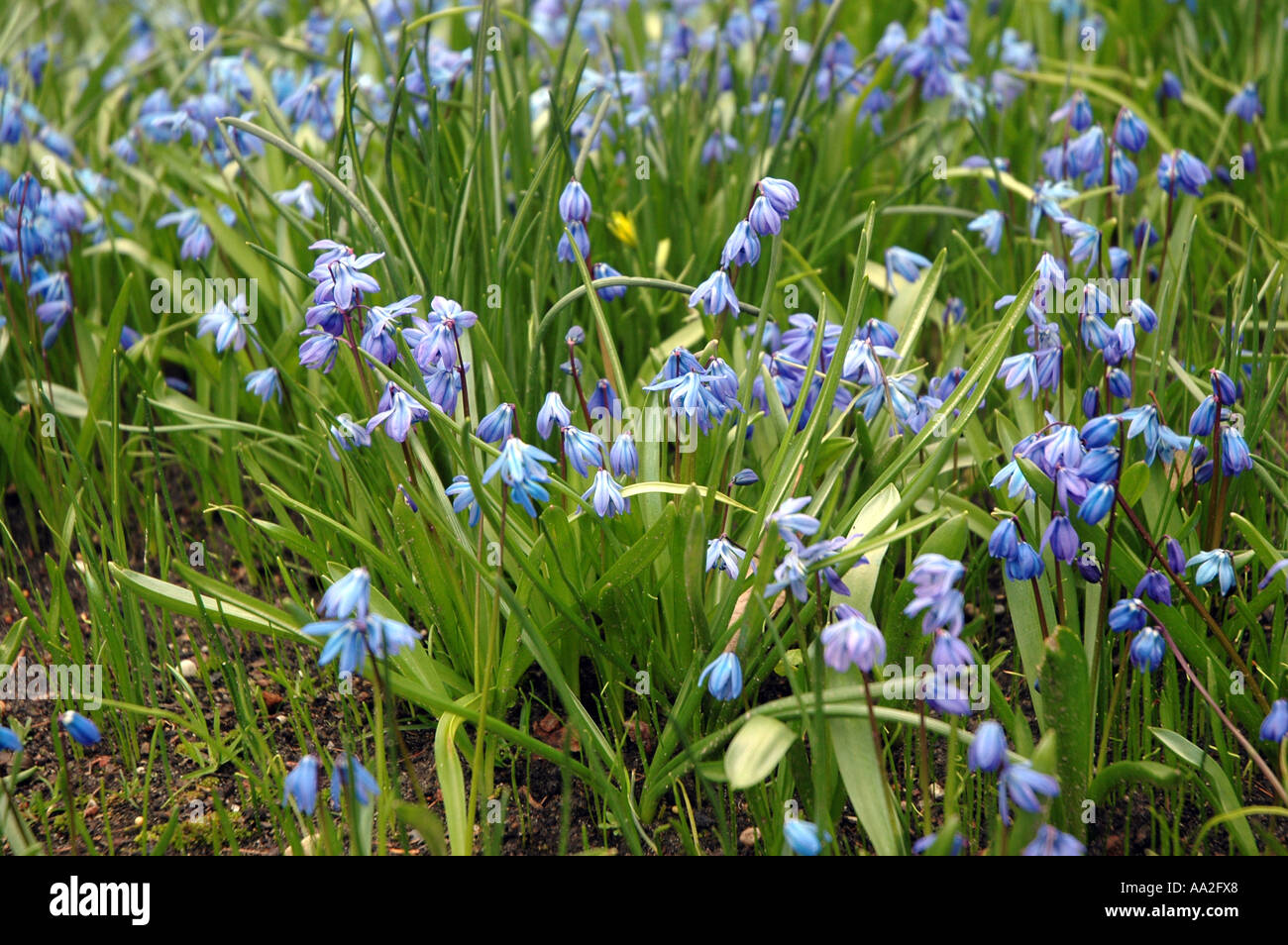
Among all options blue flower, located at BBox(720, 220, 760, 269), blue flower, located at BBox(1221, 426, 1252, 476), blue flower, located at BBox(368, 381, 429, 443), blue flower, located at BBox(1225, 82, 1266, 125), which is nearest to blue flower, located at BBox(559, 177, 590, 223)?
blue flower, located at BBox(720, 220, 760, 269)

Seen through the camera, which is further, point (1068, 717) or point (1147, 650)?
point (1147, 650)

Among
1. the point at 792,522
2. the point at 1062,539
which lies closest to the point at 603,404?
the point at 792,522

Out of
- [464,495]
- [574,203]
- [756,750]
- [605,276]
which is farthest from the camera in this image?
[605,276]

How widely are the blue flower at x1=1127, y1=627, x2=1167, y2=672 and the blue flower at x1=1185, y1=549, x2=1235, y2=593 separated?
20 centimetres

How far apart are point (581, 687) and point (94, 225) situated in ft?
8.48

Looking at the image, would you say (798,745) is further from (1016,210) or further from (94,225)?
(94,225)

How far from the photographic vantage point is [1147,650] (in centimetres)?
223

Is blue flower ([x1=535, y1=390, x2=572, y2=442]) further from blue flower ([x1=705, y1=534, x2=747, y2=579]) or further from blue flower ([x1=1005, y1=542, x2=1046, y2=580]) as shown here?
blue flower ([x1=1005, y1=542, x2=1046, y2=580])

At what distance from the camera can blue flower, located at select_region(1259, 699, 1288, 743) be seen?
2.03 m

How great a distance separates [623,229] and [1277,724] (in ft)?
7.50

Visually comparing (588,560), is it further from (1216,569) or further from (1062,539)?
(1216,569)

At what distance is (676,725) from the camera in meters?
2.09
